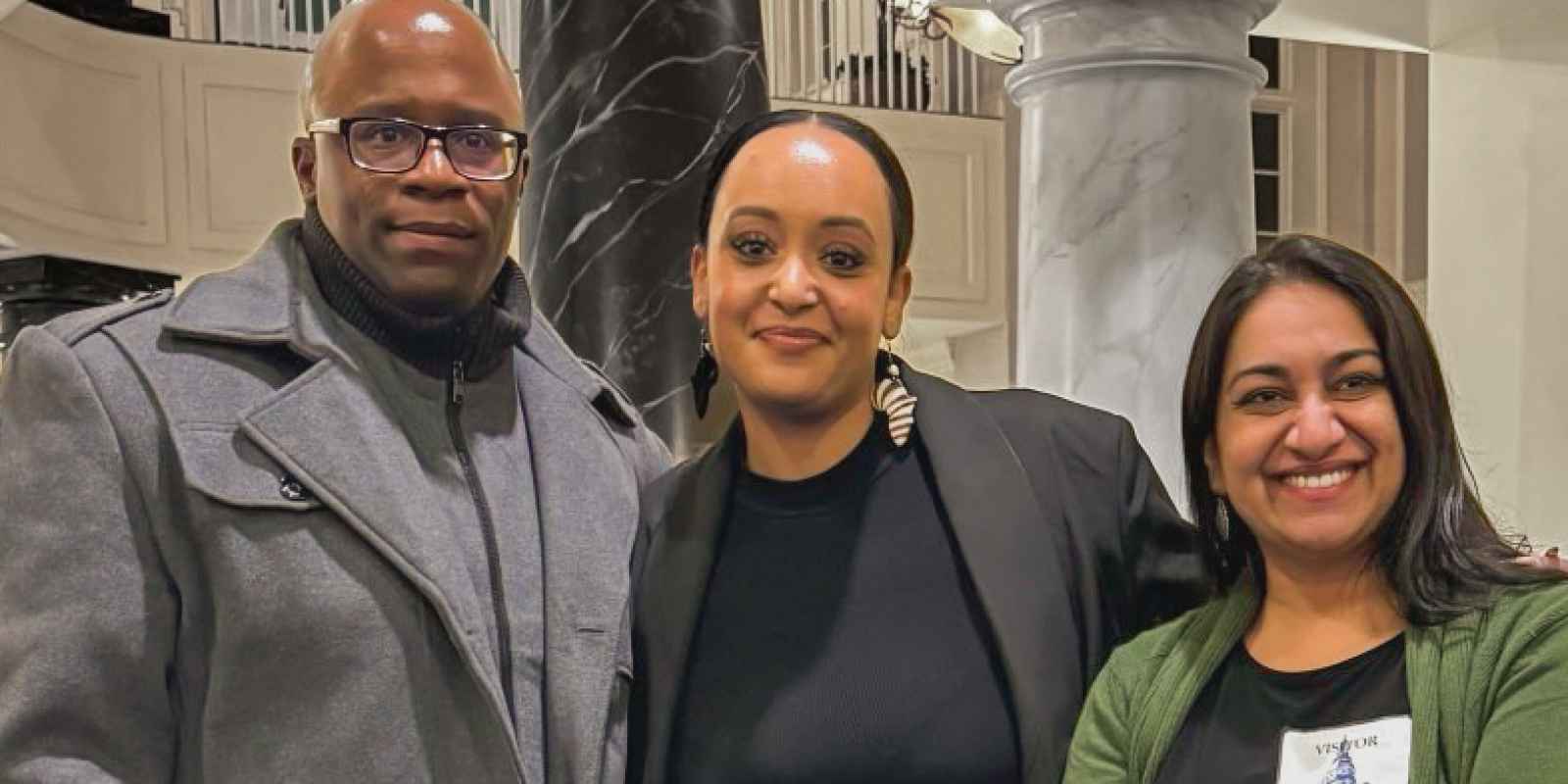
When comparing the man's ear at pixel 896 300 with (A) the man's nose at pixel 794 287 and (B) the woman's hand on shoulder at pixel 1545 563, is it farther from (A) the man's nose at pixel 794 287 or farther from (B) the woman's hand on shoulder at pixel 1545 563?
(B) the woman's hand on shoulder at pixel 1545 563

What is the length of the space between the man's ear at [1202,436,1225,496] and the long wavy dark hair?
0.08 m

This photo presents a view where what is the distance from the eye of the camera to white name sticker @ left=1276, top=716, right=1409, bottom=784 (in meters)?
1.92

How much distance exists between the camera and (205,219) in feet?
34.5

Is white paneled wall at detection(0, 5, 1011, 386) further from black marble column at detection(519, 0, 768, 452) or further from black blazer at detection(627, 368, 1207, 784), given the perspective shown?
black blazer at detection(627, 368, 1207, 784)

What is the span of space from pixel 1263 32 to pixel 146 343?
12.0 feet

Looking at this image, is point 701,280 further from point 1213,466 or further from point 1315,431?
point 1315,431

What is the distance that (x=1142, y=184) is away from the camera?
12.4 feet

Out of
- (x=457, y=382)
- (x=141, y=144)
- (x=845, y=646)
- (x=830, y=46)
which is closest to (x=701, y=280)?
(x=457, y=382)

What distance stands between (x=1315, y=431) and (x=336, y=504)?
3.44 ft

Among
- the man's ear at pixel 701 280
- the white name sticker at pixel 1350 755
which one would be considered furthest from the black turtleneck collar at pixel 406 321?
the white name sticker at pixel 1350 755

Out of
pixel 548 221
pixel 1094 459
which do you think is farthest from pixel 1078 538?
pixel 548 221

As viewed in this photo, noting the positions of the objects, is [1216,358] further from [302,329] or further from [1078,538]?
[302,329]

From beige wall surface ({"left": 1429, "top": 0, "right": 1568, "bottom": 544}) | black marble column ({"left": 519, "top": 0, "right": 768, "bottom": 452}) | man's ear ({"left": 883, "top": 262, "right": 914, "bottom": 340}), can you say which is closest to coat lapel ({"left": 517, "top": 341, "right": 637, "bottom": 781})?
man's ear ({"left": 883, "top": 262, "right": 914, "bottom": 340})

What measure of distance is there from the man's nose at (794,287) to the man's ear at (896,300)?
15 cm
